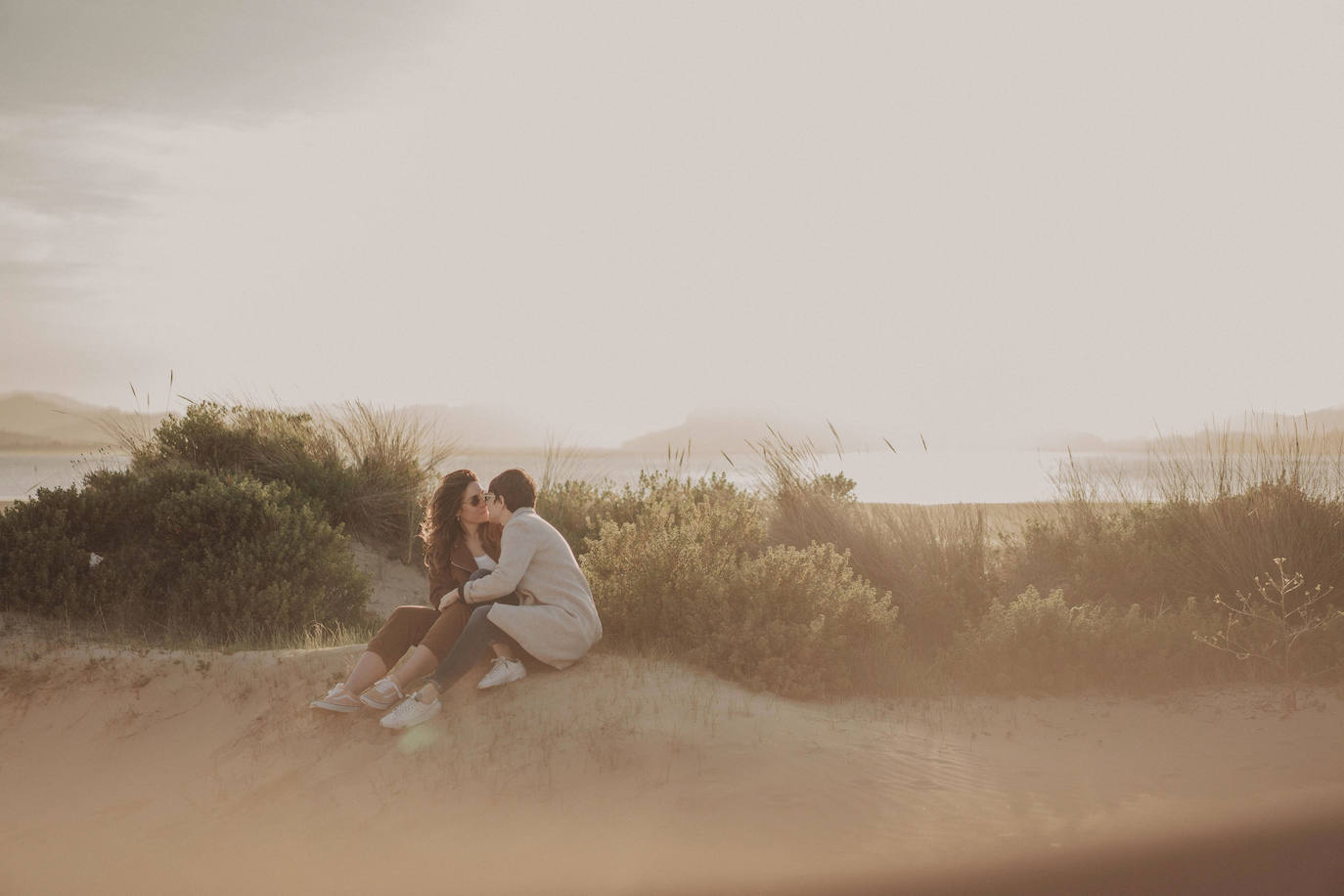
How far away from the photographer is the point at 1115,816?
615 centimetres

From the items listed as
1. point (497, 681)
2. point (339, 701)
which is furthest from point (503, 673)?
point (339, 701)

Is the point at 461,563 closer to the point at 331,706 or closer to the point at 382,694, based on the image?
the point at 382,694

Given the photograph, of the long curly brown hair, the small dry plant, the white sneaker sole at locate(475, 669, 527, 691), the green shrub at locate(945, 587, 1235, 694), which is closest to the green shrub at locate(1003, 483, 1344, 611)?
the small dry plant

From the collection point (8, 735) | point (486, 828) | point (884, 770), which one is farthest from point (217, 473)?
point (884, 770)

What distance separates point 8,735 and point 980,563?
9043 mm

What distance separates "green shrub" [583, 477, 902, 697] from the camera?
8.08m

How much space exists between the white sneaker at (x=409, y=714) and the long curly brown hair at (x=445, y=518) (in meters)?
1.16

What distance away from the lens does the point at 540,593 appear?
7289 mm

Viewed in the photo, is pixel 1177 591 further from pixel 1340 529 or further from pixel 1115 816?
pixel 1115 816

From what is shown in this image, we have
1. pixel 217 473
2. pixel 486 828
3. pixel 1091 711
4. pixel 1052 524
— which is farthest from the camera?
pixel 217 473

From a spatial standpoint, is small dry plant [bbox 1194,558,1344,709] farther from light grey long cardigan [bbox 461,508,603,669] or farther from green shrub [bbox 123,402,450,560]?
green shrub [bbox 123,402,450,560]

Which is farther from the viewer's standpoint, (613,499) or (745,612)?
(613,499)

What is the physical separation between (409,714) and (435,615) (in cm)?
76

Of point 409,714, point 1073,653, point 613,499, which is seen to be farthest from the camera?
point 613,499
